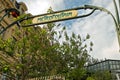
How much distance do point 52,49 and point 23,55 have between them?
2510mm

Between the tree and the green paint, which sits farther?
the tree

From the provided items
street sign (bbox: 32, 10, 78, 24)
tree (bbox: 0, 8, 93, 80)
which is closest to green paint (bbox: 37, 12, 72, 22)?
street sign (bbox: 32, 10, 78, 24)

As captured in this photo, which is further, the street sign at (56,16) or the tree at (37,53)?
the tree at (37,53)

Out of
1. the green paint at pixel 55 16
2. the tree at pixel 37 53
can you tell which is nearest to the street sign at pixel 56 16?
the green paint at pixel 55 16

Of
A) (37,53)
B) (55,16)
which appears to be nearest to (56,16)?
(55,16)

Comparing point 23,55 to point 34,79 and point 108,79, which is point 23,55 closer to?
point 34,79

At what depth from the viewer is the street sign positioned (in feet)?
29.0

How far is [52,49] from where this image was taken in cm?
2245

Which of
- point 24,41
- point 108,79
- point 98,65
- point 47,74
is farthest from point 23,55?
point 98,65

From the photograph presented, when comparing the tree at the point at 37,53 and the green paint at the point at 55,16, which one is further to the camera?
the tree at the point at 37,53

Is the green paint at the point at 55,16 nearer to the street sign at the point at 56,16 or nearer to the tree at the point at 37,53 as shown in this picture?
the street sign at the point at 56,16

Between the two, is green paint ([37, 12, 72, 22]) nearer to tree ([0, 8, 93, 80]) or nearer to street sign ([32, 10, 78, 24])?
street sign ([32, 10, 78, 24])

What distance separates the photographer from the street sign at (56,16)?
29.0 feet

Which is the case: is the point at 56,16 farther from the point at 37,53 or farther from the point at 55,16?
the point at 37,53
